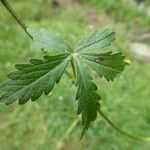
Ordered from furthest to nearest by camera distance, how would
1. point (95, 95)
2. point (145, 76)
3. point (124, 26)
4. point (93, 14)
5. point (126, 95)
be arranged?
point (93, 14)
point (124, 26)
point (145, 76)
point (126, 95)
point (95, 95)

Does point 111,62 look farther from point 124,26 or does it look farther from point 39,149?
point 124,26

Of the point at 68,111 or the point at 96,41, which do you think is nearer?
the point at 96,41

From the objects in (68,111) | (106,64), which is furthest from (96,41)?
(68,111)

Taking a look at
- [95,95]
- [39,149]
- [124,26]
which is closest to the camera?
[95,95]

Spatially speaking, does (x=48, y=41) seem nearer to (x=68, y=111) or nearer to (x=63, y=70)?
(x=63, y=70)

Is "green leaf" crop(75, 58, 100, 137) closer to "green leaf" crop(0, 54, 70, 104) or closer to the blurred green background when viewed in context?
"green leaf" crop(0, 54, 70, 104)

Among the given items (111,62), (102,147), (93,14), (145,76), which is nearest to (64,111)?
(102,147)

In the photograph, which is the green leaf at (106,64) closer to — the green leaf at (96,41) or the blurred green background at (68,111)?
the green leaf at (96,41)
